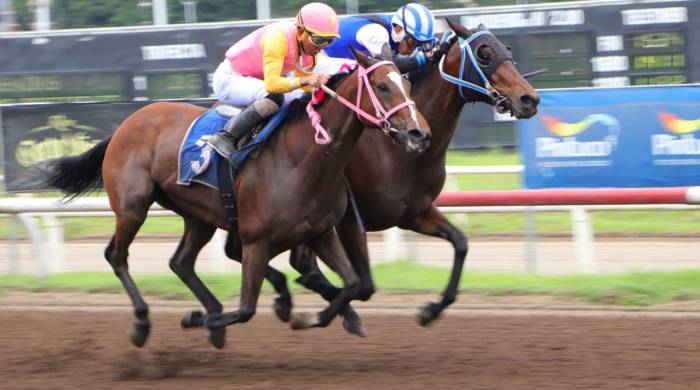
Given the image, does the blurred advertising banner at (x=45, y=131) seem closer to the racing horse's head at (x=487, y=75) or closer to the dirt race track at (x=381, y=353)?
the dirt race track at (x=381, y=353)

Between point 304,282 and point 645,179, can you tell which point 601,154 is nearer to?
point 645,179

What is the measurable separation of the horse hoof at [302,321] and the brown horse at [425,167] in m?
0.19

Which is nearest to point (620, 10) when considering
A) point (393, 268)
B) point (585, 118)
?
point (585, 118)

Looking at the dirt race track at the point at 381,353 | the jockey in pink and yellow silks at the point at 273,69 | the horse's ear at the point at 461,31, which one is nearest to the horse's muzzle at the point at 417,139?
the jockey in pink and yellow silks at the point at 273,69

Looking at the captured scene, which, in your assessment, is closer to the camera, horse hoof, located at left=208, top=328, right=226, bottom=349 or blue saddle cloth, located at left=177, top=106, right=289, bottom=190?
horse hoof, located at left=208, top=328, right=226, bottom=349

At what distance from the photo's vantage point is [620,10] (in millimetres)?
13766

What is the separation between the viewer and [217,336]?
6238 millimetres

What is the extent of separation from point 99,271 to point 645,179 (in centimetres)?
461

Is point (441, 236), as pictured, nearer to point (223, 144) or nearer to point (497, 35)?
point (223, 144)

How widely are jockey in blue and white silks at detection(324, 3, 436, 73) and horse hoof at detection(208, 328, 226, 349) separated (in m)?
1.79

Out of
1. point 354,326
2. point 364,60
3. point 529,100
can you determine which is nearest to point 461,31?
point 529,100

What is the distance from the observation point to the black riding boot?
20.2 feet

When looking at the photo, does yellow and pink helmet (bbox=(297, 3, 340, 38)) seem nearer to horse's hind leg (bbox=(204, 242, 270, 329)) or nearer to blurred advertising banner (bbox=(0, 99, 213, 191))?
horse's hind leg (bbox=(204, 242, 270, 329))

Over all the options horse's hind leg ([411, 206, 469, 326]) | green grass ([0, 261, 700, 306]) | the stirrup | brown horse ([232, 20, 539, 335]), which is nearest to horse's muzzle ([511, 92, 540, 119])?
brown horse ([232, 20, 539, 335])
